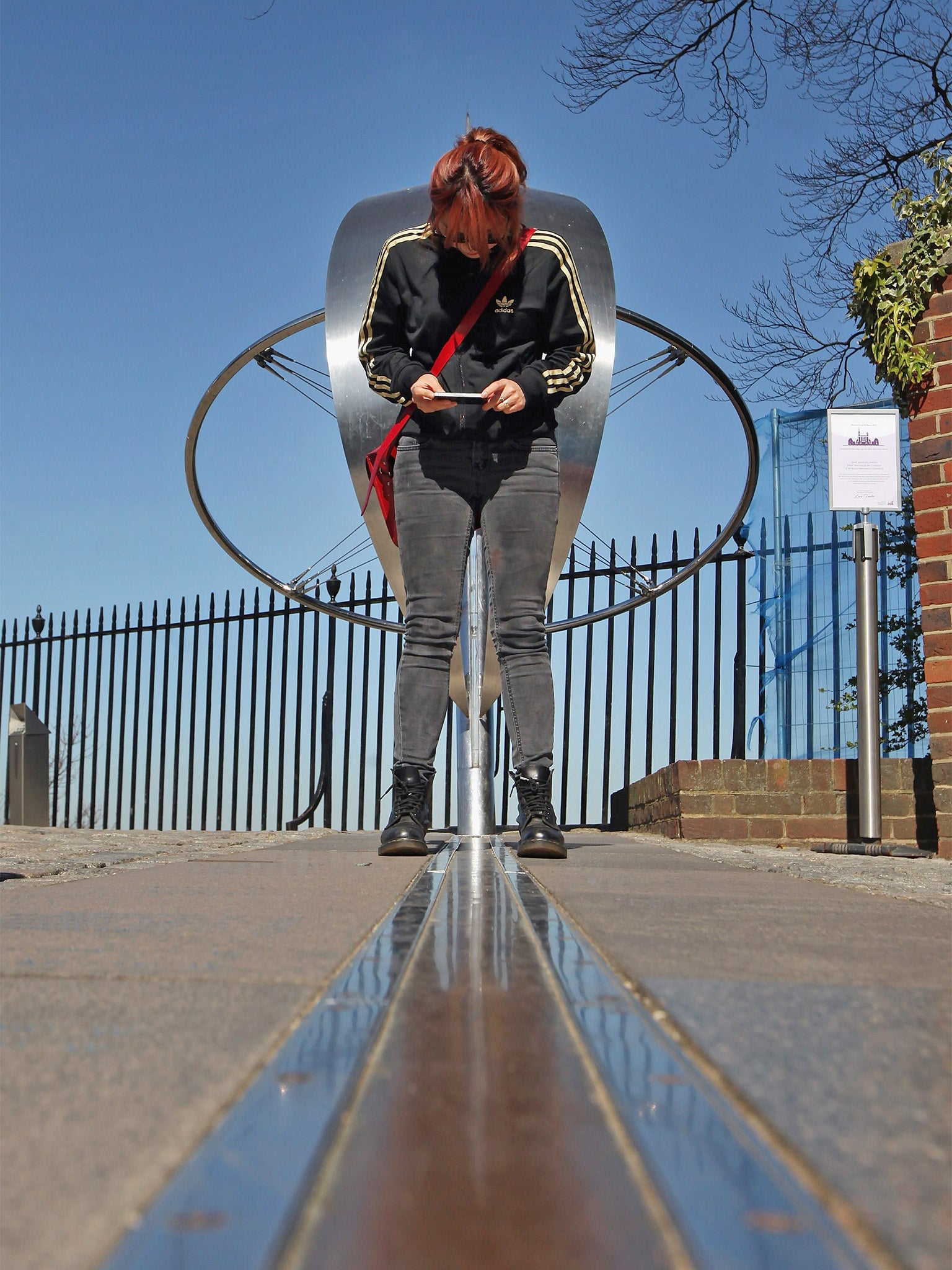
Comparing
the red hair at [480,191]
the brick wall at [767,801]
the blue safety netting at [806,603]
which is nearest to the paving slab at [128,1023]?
the red hair at [480,191]

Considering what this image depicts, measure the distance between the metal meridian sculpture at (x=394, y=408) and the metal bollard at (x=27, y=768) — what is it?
450 centimetres

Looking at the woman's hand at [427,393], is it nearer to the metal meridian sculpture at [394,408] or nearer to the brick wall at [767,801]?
the metal meridian sculpture at [394,408]

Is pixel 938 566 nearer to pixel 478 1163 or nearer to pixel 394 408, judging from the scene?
pixel 394 408

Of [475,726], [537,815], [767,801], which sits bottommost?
[767,801]

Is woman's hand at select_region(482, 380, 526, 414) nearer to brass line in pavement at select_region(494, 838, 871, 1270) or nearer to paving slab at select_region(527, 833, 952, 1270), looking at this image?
paving slab at select_region(527, 833, 952, 1270)

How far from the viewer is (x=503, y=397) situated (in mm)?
2576

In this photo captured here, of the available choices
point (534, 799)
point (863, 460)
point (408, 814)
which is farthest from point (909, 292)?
point (408, 814)

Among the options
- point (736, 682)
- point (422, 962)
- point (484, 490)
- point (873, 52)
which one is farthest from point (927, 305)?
point (873, 52)

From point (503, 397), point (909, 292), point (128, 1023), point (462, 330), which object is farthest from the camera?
point (909, 292)

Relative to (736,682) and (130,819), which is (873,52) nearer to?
(736,682)

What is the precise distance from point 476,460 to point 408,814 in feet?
2.99

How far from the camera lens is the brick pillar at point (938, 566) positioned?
12.7 feet

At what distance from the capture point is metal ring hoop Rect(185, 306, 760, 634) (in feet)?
16.5

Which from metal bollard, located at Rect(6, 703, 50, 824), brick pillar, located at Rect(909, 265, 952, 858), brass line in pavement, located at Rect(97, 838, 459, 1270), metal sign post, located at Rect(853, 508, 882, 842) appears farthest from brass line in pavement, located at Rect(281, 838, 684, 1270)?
metal bollard, located at Rect(6, 703, 50, 824)
